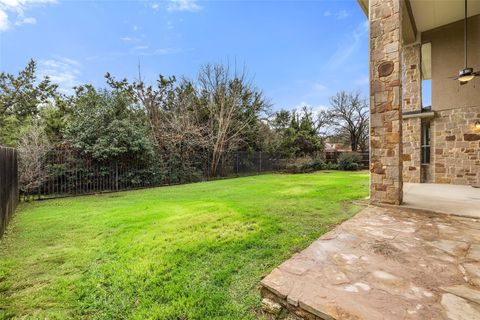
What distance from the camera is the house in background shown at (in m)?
4.55

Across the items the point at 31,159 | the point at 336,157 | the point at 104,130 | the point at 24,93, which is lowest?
the point at 336,157

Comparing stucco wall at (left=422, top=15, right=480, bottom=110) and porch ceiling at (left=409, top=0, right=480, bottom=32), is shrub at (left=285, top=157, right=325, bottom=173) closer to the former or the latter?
stucco wall at (left=422, top=15, right=480, bottom=110)

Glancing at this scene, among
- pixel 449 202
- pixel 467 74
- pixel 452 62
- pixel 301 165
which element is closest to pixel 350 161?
pixel 301 165

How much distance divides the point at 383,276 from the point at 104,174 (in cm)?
828

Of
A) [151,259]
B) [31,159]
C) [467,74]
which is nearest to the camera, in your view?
[151,259]

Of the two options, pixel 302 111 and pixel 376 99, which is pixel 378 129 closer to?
pixel 376 99

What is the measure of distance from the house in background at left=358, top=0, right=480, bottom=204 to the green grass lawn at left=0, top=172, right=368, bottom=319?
291cm

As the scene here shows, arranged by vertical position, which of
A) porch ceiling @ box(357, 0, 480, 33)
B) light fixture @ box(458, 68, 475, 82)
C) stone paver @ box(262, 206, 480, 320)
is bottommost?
stone paver @ box(262, 206, 480, 320)

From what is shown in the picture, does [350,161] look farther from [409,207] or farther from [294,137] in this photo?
[409,207]

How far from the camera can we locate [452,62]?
718 centimetres

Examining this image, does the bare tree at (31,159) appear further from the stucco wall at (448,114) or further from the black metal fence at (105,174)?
the stucco wall at (448,114)

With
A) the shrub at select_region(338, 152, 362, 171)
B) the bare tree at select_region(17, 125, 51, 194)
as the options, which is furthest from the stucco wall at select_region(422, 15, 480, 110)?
the bare tree at select_region(17, 125, 51, 194)

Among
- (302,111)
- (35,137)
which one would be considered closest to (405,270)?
(35,137)

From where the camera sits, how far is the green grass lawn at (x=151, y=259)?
1.71 meters
